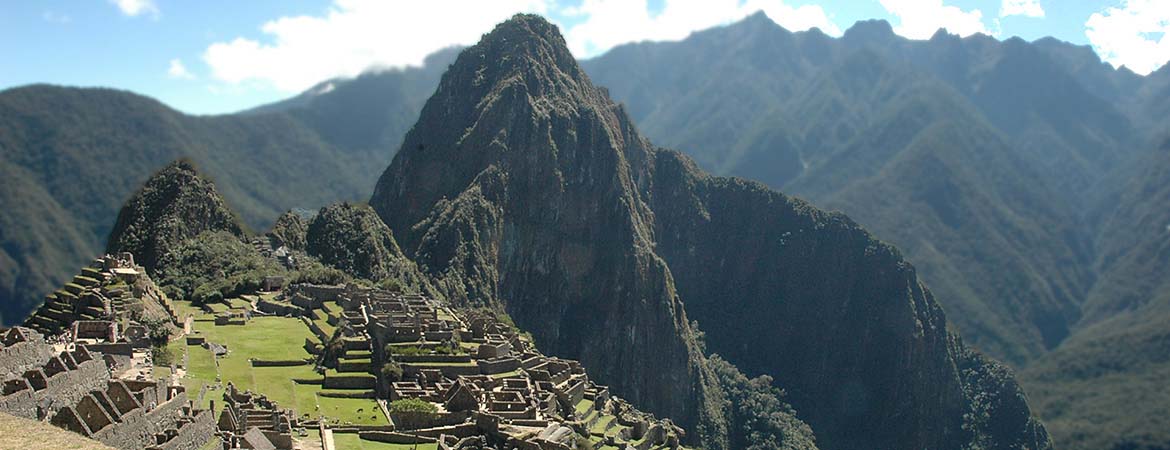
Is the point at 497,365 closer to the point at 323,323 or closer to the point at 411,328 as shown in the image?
the point at 411,328

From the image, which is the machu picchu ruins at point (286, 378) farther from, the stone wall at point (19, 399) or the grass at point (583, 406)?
the grass at point (583, 406)

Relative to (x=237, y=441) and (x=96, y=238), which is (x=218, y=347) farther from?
(x=96, y=238)

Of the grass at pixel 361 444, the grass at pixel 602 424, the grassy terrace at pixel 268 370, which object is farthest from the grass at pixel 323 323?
the grass at pixel 361 444

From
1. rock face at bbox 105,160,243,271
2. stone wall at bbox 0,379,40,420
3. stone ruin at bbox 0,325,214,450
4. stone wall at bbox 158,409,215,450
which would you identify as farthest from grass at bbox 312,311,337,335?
stone wall at bbox 0,379,40,420

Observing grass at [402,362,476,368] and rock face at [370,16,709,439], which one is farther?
rock face at [370,16,709,439]

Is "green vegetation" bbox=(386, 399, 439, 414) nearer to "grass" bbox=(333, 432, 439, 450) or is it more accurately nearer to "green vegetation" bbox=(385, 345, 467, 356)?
"grass" bbox=(333, 432, 439, 450)
